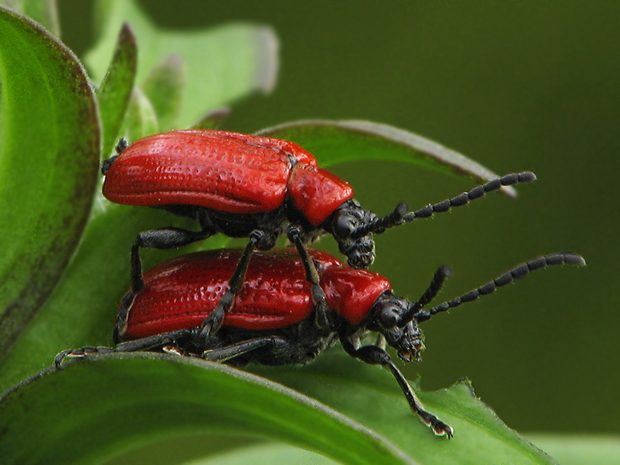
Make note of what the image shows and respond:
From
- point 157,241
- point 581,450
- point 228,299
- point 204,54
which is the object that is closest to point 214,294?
point 228,299

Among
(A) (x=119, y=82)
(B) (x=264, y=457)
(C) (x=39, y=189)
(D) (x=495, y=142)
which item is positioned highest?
(A) (x=119, y=82)

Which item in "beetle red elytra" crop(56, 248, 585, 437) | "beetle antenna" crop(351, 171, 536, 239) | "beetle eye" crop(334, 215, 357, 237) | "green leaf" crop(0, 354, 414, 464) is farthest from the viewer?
"beetle eye" crop(334, 215, 357, 237)

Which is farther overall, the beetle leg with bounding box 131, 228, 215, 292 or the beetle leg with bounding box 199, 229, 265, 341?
the beetle leg with bounding box 199, 229, 265, 341

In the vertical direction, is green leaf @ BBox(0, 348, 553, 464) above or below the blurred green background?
above

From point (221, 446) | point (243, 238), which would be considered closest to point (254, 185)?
point (243, 238)

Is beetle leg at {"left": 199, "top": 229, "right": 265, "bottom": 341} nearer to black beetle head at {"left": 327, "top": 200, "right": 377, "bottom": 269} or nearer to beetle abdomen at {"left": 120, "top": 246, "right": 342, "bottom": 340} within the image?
beetle abdomen at {"left": 120, "top": 246, "right": 342, "bottom": 340}

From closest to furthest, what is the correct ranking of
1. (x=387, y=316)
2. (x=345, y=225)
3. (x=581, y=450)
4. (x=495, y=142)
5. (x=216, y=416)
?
(x=216, y=416), (x=387, y=316), (x=345, y=225), (x=581, y=450), (x=495, y=142)

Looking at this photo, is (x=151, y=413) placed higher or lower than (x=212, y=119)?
lower

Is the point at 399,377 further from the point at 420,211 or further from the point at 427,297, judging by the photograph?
the point at 420,211

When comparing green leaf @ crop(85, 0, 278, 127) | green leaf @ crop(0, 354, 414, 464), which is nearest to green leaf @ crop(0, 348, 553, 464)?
green leaf @ crop(0, 354, 414, 464)
